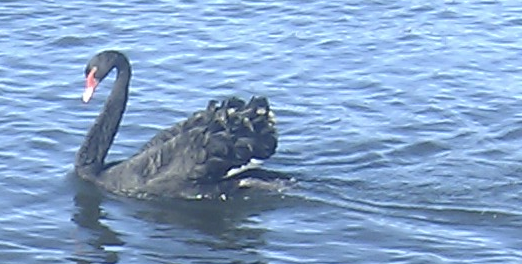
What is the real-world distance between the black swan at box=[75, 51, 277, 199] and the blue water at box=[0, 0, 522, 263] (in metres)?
0.12

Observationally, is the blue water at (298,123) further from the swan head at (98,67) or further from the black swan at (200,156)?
the swan head at (98,67)

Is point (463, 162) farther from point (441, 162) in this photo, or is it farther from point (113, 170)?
point (113, 170)

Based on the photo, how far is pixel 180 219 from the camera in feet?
42.6

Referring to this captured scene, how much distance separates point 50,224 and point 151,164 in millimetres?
998

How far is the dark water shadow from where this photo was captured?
12.4m

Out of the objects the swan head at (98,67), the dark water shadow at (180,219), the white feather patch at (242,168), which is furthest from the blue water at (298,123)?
the swan head at (98,67)

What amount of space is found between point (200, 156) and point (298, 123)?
1759 millimetres

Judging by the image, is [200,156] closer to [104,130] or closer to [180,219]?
[180,219]

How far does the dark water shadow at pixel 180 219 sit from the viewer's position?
488 inches

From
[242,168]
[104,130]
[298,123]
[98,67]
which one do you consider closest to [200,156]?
[242,168]

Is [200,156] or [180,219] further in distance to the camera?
[200,156]

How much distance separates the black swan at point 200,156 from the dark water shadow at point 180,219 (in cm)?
9

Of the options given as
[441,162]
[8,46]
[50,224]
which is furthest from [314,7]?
[50,224]

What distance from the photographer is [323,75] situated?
1598 centimetres
